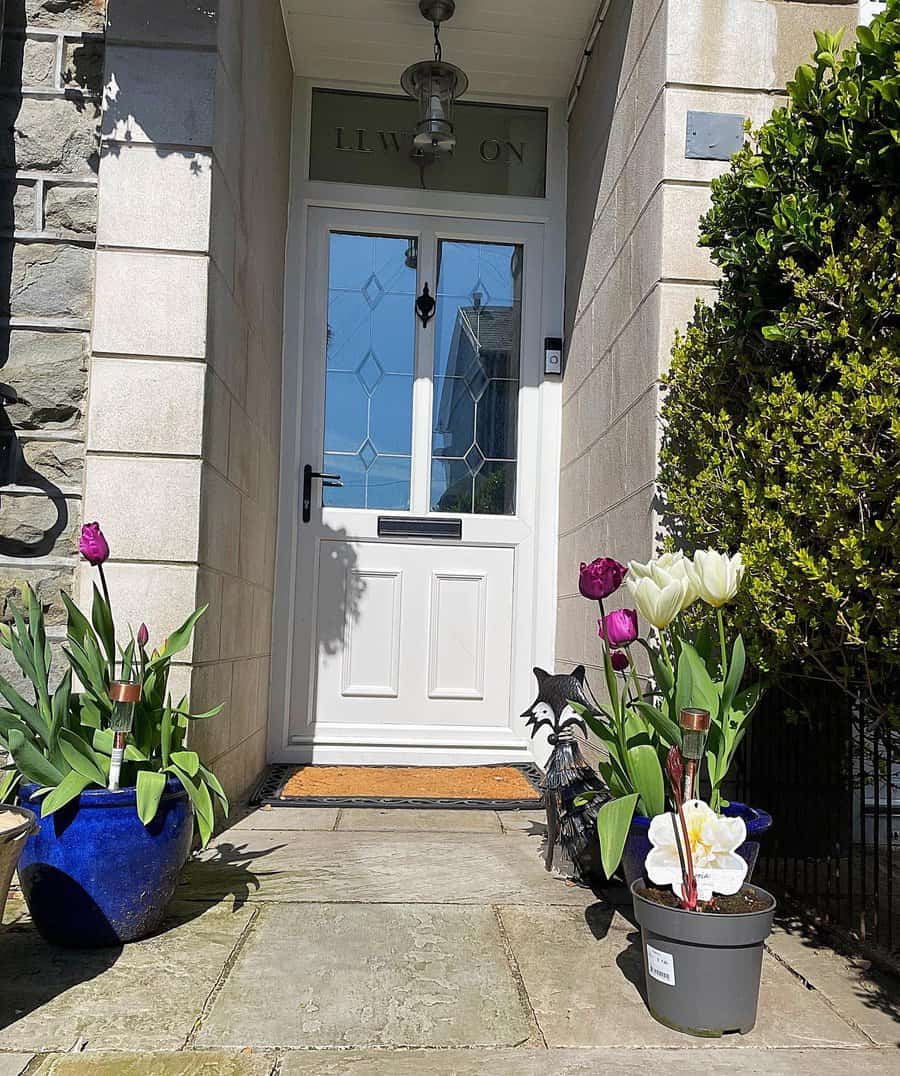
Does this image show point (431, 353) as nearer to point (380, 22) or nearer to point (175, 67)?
point (380, 22)

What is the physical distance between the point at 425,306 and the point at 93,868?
2597mm

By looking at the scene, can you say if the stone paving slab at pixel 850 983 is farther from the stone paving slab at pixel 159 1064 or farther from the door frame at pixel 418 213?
the door frame at pixel 418 213

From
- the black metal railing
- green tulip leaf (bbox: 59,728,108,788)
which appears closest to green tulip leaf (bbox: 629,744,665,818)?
the black metal railing

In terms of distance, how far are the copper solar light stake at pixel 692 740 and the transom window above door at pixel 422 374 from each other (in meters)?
2.28

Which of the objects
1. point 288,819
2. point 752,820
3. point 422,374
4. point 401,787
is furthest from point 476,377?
point 752,820

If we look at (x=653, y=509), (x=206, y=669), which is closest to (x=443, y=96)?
(x=653, y=509)

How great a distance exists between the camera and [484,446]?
12.6 feet

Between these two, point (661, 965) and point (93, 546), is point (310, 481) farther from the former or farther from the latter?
point (661, 965)

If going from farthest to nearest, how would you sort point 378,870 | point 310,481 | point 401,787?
1. point 310,481
2. point 401,787
3. point 378,870

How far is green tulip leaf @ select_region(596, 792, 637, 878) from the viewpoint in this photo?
1.61 meters

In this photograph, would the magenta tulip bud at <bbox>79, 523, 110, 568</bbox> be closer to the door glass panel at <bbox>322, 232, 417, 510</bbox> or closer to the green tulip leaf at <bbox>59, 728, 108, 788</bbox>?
the green tulip leaf at <bbox>59, 728, 108, 788</bbox>

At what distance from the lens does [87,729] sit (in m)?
1.96

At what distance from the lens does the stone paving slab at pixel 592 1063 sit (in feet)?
4.58

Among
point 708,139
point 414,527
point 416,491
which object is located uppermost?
point 708,139
